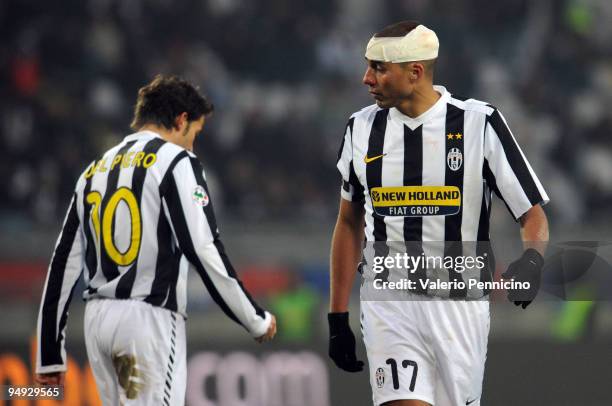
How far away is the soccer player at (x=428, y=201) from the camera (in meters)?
4.60

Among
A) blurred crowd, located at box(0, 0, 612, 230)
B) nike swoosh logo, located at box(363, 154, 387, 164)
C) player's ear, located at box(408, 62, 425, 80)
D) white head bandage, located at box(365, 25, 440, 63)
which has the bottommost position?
nike swoosh logo, located at box(363, 154, 387, 164)

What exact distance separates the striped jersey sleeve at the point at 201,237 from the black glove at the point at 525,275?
95cm

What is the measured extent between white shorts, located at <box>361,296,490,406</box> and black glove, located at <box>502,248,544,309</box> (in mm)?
316

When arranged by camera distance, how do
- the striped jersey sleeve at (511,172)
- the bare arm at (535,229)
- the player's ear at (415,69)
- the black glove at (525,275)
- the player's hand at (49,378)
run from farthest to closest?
1. the player's hand at (49,378)
2. the player's ear at (415,69)
3. the striped jersey sleeve at (511,172)
4. the bare arm at (535,229)
5. the black glove at (525,275)

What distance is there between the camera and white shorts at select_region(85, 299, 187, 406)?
14.9ft

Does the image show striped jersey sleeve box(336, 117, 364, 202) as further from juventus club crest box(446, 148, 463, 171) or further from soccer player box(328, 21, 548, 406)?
juventus club crest box(446, 148, 463, 171)

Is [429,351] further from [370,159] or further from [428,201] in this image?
[370,159]

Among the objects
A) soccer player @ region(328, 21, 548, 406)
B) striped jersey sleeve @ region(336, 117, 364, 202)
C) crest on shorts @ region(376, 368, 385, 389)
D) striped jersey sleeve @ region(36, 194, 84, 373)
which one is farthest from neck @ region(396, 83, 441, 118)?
striped jersey sleeve @ region(36, 194, 84, 373)

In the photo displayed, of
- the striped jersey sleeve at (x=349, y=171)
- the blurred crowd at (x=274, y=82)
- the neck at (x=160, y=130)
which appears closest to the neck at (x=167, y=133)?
the neck at (x=160, y=130)

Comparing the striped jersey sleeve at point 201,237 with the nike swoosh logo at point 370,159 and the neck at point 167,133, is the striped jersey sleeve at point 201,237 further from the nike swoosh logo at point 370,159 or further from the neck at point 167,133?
the nike swoosh logo at point 370,159

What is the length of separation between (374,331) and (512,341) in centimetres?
462

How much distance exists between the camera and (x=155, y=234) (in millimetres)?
4582

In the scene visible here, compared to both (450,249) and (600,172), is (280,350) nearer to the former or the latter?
(450,249)

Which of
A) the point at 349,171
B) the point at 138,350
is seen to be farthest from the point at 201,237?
the point at 349,171
